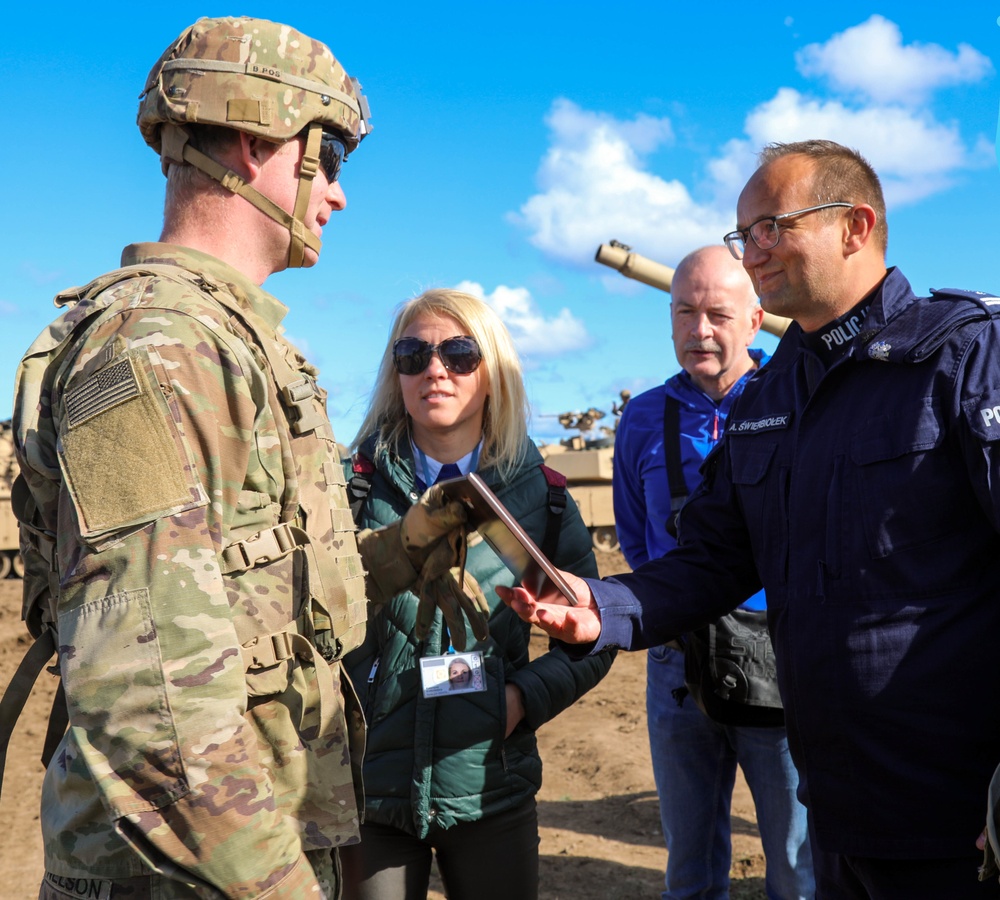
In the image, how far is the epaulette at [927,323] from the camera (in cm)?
254

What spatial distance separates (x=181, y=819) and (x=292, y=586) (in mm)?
529

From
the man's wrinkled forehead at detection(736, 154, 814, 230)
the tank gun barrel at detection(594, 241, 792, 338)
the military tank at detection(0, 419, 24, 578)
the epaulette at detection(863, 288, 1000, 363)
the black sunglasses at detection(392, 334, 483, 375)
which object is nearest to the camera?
the epaulette at detection(863, 288, 1000, 363)

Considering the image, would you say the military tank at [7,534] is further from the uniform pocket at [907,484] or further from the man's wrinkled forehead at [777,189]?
the uniform pocket at [907,484]

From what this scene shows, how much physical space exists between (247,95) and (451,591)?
4.67 ft

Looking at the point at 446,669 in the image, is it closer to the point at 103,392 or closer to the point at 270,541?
the point at 270,541

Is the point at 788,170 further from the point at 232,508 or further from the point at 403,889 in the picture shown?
the point at 403,889

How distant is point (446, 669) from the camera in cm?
318

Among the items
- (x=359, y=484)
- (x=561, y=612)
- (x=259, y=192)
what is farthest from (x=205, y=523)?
(x=359, y=484)

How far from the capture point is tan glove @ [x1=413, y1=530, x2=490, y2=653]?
291 cm

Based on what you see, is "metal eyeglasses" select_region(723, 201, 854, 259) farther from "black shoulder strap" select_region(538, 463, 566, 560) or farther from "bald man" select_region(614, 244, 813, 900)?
"bald man" select_region(614, 244, 813, 900)

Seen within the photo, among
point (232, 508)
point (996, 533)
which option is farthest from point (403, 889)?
point (996, 533)

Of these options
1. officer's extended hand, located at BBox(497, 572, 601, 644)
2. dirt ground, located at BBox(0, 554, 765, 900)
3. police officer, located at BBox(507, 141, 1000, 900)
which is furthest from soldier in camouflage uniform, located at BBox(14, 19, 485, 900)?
dirt ground, located at BBox(0, 554, 765, 900)

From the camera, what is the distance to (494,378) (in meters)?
3.67

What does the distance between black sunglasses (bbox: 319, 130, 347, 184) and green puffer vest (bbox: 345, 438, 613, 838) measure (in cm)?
115
